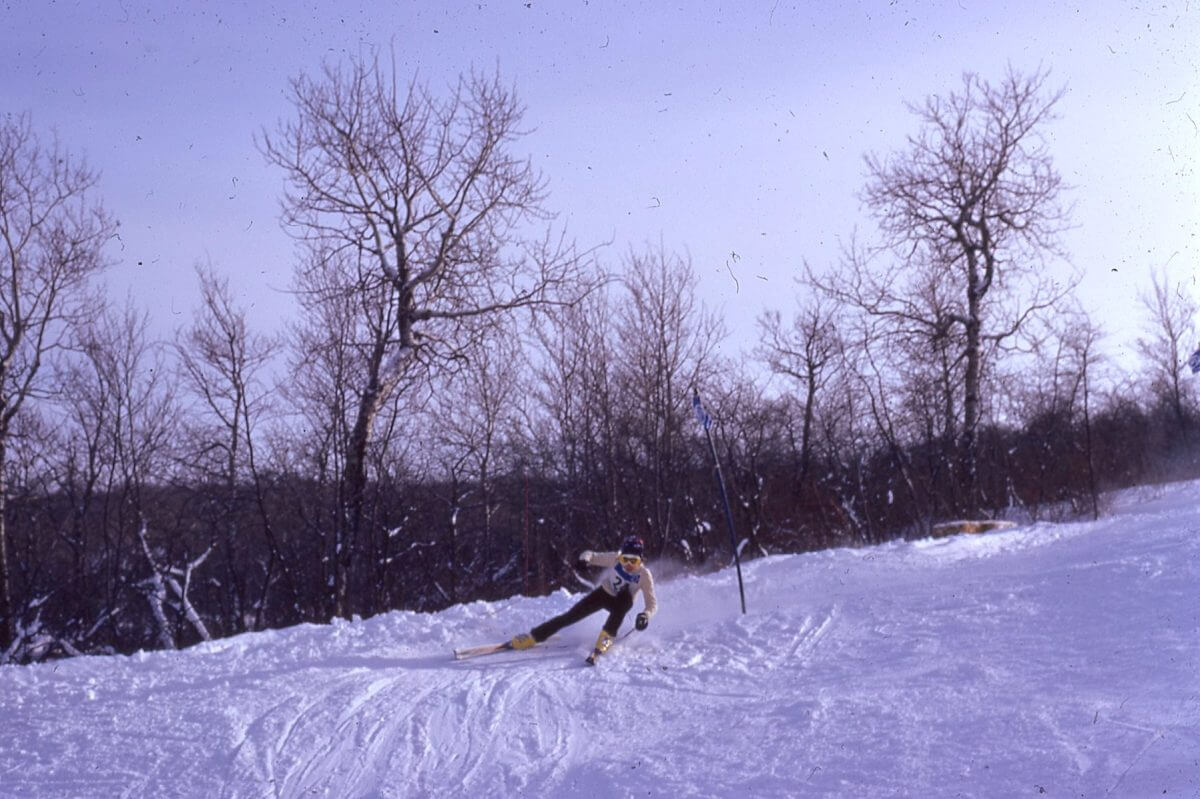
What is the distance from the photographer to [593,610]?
1030cm

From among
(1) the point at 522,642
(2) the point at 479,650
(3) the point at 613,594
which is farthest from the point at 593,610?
(2) the point at 479,650

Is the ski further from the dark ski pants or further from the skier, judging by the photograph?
the dark ski pants

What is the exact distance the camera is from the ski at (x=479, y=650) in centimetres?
977

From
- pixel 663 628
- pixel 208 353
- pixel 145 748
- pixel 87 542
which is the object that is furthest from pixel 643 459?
pixel 145 748

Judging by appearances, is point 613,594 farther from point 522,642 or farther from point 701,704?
point 701,704

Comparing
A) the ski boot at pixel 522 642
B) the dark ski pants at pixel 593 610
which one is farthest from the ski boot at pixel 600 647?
the ski boot at pixel 522 642

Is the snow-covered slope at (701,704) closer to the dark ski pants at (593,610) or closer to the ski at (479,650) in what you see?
the ski at (479,650)

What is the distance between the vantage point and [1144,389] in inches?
1417

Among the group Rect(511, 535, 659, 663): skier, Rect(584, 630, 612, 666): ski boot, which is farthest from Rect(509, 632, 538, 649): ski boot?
Rect(584, 630, 612, 666): ski boot

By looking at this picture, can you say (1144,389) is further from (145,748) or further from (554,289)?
(145,748)

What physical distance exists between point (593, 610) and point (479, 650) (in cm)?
126

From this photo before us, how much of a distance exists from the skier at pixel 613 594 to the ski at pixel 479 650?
10 centimetres

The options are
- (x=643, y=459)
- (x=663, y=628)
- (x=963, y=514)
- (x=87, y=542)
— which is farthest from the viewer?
(x=87, y=542)

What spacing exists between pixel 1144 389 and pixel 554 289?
2856cm
